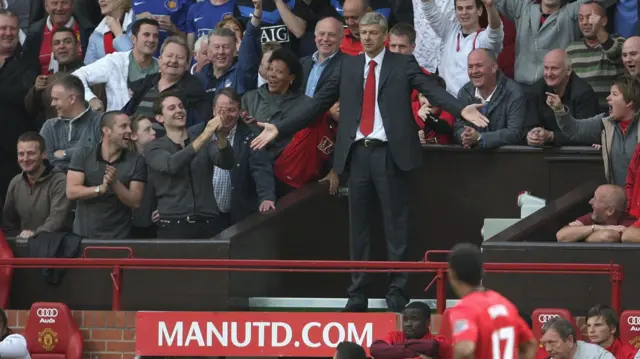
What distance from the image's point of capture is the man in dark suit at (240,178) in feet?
50.1

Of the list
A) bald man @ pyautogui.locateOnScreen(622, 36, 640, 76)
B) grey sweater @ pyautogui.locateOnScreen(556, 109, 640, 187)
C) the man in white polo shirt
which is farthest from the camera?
the man in white polo shirt

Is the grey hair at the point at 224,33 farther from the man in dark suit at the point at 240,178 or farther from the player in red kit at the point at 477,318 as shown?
the player in red kit at the point at 477,318

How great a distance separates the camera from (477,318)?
394 inches

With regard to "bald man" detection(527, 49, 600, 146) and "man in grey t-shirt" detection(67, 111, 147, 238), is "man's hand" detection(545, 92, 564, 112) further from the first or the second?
"man in grey t-shirt" detection(67, 111, 147, 238)

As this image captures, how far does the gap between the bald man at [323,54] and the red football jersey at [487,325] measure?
232 inches

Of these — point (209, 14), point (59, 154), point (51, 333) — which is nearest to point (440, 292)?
point (51, 333)

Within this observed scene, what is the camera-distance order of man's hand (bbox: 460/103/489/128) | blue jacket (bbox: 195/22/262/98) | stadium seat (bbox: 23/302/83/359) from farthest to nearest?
blue jacket (bbox: 195/22/262/98) → stadium seat (bbox: 23/302/83/359) → man's hand (bbox: 460/103/489/128)

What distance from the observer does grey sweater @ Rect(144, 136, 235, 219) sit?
14.8m

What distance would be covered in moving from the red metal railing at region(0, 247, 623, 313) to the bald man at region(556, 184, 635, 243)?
1.24 feet

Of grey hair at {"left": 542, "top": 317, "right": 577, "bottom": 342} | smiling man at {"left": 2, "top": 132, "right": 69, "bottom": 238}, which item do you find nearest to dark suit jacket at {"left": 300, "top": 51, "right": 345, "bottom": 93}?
smiling man at {"left": 2, "top": 132, "right": 69, "bottom": 238}

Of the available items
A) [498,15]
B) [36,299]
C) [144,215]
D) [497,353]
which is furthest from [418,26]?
[497,353]

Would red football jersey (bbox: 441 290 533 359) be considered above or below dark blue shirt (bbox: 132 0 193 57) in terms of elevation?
below

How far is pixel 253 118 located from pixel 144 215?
4.20ft

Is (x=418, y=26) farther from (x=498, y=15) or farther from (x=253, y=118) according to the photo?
(x=253, y=118)
